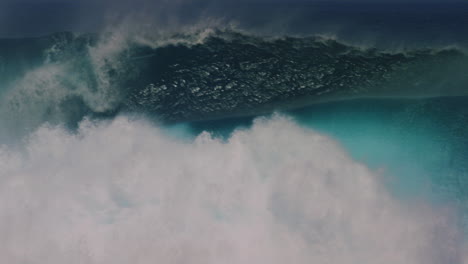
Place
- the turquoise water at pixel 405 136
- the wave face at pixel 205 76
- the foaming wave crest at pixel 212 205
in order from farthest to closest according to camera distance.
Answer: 1. the wave face at pixel 205 76
2. the turquoise water at pixel 405 136
3. the foaming wave crest at pixel 212 205

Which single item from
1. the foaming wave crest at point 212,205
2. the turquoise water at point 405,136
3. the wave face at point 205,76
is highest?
the wave face at point 205,76

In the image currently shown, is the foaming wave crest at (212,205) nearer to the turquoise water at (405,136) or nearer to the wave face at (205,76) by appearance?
the turquoise water at (405,136)

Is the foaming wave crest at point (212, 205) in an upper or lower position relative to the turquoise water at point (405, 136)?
lower

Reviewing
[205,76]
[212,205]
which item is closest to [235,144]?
[212,205]

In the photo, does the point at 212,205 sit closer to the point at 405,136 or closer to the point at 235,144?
the point at 235,144

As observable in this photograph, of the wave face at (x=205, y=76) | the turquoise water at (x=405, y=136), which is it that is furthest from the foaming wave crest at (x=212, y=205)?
the wave face at (x=205, y=76)

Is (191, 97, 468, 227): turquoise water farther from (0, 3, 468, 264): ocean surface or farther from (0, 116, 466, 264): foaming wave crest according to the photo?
(0, 116, 466, 264): foaming wave crest
